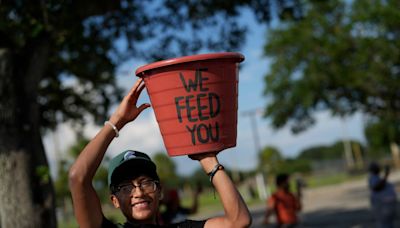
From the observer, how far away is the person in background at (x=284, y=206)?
27.3 ft

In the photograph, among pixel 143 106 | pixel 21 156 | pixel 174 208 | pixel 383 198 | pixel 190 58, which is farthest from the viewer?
pixel 383 198

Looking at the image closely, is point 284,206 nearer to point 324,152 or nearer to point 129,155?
point 129,155

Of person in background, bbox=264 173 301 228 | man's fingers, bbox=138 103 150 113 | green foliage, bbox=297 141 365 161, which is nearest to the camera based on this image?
man's fingers, bbox=138 103 150 113

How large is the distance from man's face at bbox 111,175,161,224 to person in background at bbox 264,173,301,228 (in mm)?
6141

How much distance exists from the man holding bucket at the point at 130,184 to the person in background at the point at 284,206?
19.9 ft

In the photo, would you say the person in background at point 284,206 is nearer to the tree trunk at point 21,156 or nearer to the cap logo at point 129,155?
the tree trunk at point 21,156

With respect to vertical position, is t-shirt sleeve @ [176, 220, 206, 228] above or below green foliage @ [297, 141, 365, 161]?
above

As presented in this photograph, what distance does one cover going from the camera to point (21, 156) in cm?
645

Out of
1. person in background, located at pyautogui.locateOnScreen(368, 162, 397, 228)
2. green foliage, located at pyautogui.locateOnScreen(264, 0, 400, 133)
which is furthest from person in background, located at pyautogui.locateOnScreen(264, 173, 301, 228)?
green foliage, located at pyautogui.locateOnScreen(264, 0, 400, 133)

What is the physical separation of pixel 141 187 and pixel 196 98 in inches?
18.7

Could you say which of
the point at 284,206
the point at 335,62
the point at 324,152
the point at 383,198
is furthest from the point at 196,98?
the point at 324,152

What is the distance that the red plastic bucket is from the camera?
7.13 ft

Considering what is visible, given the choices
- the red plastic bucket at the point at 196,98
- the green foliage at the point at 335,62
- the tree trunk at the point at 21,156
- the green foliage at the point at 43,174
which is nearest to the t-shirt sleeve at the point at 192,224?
the red plastic bucket at the point at 196,98

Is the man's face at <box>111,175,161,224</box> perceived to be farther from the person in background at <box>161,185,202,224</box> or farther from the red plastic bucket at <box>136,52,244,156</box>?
the person in background at <box>161,185,202,224</box>
